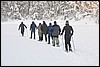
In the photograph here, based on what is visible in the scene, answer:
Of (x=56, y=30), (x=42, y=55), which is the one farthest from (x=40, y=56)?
(x=56, y=30)

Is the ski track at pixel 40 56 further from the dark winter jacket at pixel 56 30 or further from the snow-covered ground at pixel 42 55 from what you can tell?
the dark winter jacket at pixel 56 30

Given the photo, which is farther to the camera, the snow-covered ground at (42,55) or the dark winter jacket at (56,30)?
the dark winter jacket at (56,30)

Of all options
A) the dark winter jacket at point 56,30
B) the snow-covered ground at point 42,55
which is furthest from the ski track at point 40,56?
the dark winter jacket at point 56,30

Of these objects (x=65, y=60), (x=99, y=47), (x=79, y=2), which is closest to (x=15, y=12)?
(x=79, y=2)

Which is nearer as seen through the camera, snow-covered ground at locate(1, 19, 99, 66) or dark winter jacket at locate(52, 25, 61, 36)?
snow-covered ground at locate(1, 19, 99, 66)

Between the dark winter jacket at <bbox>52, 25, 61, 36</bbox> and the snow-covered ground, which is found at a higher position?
the dark winter jacket at <bbox>52, 25, 61, 36</bbox>

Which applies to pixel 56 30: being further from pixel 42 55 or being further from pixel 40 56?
pixel 40 56

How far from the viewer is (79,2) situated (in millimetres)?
56000

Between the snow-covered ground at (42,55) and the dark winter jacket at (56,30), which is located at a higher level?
the dark winter jacket at (56,30)

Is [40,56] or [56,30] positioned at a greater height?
[56,30]

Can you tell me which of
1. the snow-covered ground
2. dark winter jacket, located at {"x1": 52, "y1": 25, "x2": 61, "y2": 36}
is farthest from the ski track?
dark winter jacket, located at {"x1": 52, "y1": 25, "x2": 61, "y2": 36}

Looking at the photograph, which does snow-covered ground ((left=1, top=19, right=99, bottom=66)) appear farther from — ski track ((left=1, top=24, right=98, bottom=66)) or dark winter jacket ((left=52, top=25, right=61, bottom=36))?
dark winter jacket ((left=52, top=25, right=61, bottom=36))

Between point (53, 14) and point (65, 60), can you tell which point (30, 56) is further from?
point (53, 14)

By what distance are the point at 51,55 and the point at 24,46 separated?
3110 mm
